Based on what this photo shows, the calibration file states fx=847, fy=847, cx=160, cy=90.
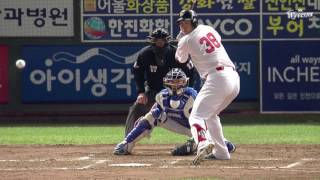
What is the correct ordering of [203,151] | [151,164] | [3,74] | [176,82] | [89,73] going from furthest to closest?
[3,74], [89,73], [176,82], [151,164], [203,151]

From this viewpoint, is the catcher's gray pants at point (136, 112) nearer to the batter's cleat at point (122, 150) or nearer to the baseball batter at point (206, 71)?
the batter's cleat at point (122, 150)

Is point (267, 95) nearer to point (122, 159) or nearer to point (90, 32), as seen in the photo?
point (90, 32)

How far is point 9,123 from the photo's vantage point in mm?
19828

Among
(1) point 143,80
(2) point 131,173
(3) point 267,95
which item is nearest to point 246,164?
(2) point 131,173

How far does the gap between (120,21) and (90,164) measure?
418 inches

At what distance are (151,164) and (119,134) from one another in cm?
643

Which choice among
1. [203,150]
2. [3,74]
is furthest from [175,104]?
[3,74]

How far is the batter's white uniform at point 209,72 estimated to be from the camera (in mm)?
9594

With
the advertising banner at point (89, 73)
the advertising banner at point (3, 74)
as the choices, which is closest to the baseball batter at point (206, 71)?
the advertising banner at point (89, 73)

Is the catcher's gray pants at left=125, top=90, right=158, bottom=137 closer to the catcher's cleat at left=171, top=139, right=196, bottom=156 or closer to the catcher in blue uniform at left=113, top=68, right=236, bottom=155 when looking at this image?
the catcher in blue uniform at left=113, top=68, right=236, bottom=155

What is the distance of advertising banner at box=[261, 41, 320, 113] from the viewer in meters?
19.9

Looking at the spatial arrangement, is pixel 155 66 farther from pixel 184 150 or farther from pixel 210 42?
pixel 210 42

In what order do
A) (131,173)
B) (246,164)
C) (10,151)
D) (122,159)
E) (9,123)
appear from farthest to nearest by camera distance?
(9,123) → (10,151) → (122,159) → (246,164) → (131,173)

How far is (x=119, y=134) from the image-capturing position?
1608 centimetres
